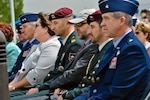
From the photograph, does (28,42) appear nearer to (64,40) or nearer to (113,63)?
(64,40)

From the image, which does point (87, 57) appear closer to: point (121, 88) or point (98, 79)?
point (98, 79)

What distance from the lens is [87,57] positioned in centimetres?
427

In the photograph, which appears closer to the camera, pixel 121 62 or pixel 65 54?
pixel 121 62

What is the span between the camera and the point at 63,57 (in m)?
4.81

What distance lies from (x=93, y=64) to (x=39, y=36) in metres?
→ 1.61

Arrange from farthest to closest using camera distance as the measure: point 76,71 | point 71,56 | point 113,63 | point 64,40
Result: point 64,40
point 71,56
point 76,71
point 113,63

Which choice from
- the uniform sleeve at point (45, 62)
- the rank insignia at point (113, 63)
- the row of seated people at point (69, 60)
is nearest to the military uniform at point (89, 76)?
the row of seated people at point (69, 60)

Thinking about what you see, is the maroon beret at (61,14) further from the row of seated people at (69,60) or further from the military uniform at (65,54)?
the military uniform at (65,54)

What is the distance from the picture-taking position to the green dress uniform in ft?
15.5

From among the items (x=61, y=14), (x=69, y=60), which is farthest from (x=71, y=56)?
(x=61, y=14)

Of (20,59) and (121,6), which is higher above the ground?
(121,6)

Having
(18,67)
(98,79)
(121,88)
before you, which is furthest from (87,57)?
(18,67)

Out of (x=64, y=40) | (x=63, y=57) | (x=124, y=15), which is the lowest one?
(x=63, y=57)

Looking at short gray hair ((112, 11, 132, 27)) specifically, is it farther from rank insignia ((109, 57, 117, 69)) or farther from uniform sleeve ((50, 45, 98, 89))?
uniform sleeve ((50, 45, 98, 89))
